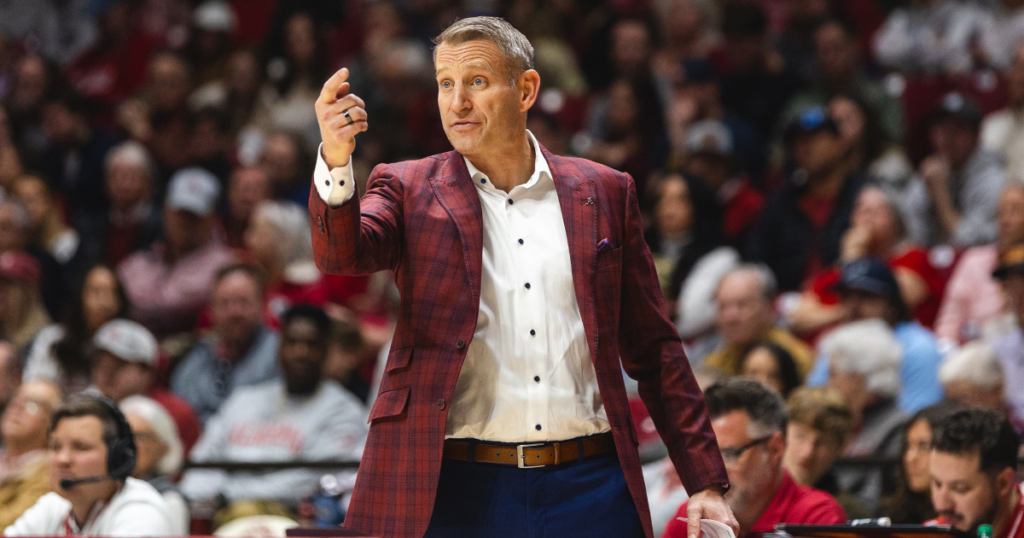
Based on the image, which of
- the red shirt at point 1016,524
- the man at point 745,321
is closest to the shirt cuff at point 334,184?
the red shirt at point 1016,524

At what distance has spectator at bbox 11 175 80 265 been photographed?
8.65 m

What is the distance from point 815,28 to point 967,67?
100 cm

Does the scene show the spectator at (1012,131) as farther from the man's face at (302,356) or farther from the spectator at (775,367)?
the man's face at (302,356)

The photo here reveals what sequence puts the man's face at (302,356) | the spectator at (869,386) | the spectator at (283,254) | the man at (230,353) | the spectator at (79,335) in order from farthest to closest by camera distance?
the spectator at (283,254)
the spectator at (79,335)
the man at (230,353)
the man's face at (302,356)
the spectator at (869,386)

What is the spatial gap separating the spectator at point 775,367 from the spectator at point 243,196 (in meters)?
3.80

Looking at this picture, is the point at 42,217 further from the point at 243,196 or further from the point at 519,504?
the point at 519,504

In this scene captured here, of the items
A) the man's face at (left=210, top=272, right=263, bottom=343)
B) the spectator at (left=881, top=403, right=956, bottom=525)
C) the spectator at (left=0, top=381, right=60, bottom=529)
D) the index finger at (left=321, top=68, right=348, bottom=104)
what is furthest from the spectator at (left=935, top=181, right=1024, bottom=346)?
the index finger at (left=321, top=68, right=348, bottom=104)

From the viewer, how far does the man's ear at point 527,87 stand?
8.76 feet

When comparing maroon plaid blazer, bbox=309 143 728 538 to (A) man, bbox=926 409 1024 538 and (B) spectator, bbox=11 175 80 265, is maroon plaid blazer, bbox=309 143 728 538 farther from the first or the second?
(B) spectator, bbox=11 175 80 265

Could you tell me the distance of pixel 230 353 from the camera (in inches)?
267

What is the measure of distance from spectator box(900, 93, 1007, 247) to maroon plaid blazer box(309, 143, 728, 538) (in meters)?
4.64

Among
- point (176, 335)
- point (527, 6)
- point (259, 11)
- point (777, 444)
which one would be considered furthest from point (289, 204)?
point (777, 444)

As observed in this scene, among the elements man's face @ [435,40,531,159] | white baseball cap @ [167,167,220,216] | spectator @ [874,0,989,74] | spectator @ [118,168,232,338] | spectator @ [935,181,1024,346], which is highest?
spectator @ [874,0,989,74]

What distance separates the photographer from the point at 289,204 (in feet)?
26.6
